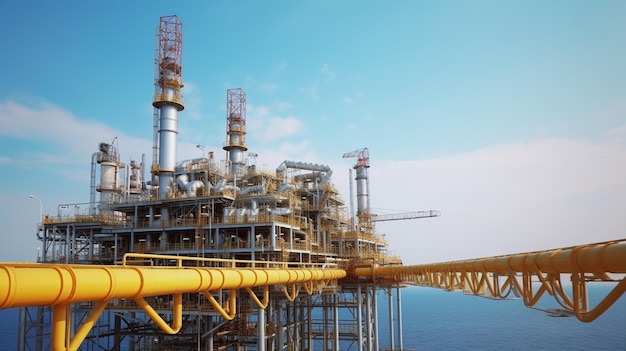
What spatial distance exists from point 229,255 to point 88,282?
3276cm

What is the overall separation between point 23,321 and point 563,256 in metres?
47.3

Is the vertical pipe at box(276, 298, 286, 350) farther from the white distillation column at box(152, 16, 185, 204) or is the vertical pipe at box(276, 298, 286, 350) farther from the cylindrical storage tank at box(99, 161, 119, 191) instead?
the cylindrical storage tank at box(99, 161, 119, 191)

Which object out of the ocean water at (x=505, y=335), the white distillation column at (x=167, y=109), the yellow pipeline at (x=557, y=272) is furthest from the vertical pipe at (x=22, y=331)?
the ocean water at (x=505, y=335)

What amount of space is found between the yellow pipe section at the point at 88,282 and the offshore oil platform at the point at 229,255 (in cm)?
6

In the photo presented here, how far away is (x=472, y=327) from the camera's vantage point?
4815 inches

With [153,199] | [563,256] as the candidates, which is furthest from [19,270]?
[153,199]

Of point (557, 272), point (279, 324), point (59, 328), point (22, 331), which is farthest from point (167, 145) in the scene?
point (557, 272)

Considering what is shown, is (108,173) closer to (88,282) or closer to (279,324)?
(279,324)

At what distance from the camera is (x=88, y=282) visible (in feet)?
33.1

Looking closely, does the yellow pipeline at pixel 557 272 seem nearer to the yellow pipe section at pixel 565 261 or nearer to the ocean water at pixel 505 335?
the yellow pipe section at pixel 565 261

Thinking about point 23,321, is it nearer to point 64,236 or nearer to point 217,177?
point 64,236

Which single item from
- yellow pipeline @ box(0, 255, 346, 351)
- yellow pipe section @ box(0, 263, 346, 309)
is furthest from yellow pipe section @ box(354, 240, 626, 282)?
yellow pipeline @ box(0, 255, 346, 351)

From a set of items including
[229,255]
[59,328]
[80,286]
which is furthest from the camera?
[229,255]

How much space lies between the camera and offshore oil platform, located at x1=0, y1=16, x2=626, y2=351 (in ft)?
49.4
